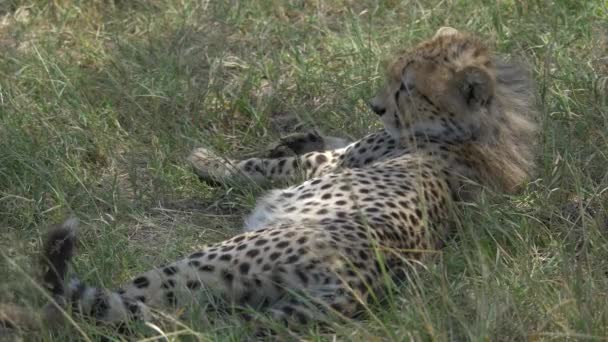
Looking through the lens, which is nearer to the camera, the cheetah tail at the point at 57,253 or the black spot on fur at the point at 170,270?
the cheetah tail at the point at 57,253

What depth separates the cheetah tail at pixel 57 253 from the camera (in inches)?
119

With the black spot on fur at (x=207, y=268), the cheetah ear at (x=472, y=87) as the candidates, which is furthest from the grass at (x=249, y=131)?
the cheetah ear at (x=472, y=87)

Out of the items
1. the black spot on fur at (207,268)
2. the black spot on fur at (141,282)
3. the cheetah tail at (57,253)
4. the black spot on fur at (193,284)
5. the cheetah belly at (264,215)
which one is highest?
the cheetah tail at (57,253)

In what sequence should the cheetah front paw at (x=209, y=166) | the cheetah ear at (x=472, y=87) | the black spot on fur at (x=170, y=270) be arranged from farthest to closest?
the cheetah front paw at (x=209, y=166) < the cheetah ear at (x=472, y=87) < the black spot on fur at (x=170, y=270)

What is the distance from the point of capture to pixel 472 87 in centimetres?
422

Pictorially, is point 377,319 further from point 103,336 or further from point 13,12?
point 13,12

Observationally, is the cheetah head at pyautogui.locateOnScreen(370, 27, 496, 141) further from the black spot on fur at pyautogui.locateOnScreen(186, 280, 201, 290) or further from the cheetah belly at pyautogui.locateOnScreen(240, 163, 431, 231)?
the black spot on fur at pyautogui.locateOnScreen(186, 280, 201, 290)

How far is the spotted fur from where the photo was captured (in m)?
3.22

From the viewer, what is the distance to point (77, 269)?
3637mm

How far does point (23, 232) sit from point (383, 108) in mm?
1444

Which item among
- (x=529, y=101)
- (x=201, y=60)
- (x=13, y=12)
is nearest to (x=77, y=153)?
(x=201, y=60)

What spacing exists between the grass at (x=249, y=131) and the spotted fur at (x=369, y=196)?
10cm

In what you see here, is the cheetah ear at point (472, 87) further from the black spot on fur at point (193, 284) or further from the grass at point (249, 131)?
the black spot on fur at point (193, 284)

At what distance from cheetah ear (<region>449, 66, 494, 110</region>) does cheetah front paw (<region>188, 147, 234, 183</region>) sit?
975 millimetres
